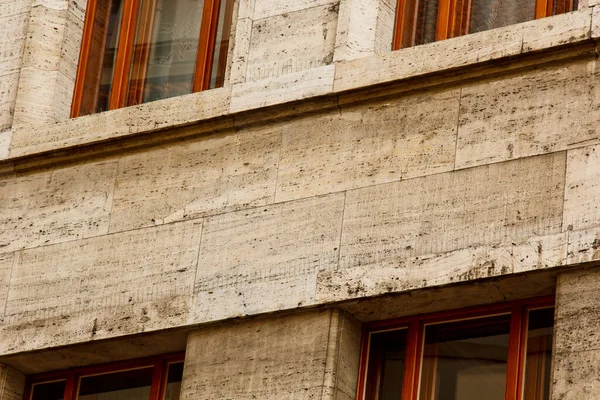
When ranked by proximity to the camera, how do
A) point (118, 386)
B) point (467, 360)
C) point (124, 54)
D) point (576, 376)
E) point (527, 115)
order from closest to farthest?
1. point (576, 376)
2. point (467, 360)
3. point (527, 115)
4. point (118, 386)
5. point (124, 54)

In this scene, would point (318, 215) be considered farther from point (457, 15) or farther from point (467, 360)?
point (457, 15)

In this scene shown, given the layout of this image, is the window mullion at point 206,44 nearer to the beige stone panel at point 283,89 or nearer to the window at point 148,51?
the window at point 148,51

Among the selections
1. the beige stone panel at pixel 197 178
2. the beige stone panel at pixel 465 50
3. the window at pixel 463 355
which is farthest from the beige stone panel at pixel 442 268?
the beige stone panel at pixel 465 50

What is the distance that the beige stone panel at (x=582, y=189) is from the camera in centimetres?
1532

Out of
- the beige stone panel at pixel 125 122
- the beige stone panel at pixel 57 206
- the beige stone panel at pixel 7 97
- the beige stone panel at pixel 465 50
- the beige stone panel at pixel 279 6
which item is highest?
the beige stone panel at pixel 279 6

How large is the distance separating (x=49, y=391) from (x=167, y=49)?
3325 mm

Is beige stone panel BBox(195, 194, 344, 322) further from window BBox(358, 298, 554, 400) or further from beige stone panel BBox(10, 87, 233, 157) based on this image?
beige stone panel BBox(10, 87, 233, 157)

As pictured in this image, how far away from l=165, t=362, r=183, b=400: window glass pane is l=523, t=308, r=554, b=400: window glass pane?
3154 mm

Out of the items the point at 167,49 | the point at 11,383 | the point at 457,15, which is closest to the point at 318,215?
the point at 457,15

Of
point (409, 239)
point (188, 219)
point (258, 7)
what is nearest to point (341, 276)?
point (409, 239)

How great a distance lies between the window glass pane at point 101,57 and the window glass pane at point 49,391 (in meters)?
2.65

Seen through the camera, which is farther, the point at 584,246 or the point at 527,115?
the point at 527,115

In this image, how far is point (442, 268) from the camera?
51.7 feet

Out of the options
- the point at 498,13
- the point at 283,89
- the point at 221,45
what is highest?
the point at 221,45
